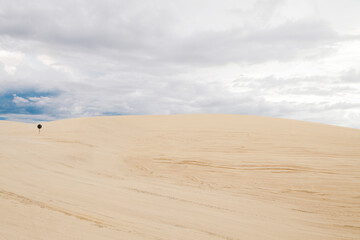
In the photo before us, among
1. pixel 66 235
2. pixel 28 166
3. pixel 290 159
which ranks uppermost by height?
pixel 290 159

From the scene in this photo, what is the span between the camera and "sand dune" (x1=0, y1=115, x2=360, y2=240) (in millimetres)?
3588

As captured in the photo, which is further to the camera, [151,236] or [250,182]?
[250,182]

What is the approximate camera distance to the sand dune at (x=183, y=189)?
3588mm

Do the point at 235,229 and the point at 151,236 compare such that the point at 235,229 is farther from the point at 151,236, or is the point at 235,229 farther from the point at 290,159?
the point at 290,159

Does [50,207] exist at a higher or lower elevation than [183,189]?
lower

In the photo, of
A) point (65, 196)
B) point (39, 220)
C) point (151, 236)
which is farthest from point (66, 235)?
point (65, 196)

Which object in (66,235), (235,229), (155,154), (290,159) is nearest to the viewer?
(66,235)

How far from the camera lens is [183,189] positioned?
5.77m

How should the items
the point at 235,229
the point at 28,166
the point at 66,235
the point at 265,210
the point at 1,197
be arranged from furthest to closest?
the point at 28,166, the point at 265,210, the point at 1,197, the point at 235,229, the point at 66,235

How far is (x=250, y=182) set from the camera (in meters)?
6.44

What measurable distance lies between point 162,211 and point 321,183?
402cm

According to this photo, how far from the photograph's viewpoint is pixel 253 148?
9.26 meters

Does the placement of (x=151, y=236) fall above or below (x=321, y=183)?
below

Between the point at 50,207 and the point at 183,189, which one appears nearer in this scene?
the point at 50,207
